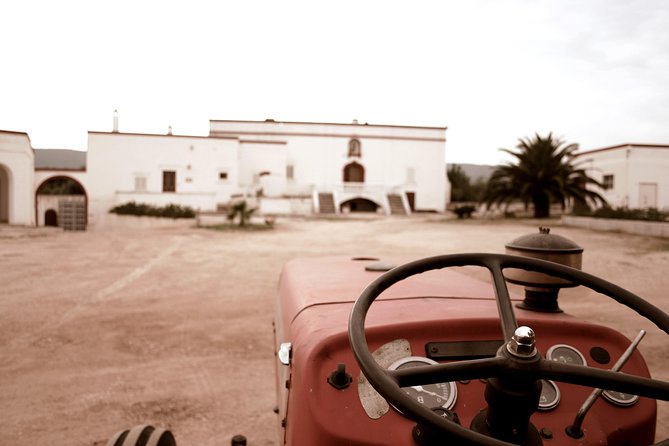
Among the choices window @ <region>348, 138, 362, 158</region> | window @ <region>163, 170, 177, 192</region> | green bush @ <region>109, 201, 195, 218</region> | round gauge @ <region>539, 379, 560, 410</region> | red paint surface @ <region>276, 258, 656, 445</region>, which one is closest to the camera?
red paint surface @ <region>276, 258, 656, 445</region>

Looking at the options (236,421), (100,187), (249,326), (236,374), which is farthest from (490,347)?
(100,187)

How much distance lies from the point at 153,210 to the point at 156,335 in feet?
67.1

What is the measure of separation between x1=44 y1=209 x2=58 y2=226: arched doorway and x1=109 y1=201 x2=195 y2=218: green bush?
673cm

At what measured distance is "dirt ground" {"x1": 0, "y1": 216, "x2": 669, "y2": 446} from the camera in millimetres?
3164

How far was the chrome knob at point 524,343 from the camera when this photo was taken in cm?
97

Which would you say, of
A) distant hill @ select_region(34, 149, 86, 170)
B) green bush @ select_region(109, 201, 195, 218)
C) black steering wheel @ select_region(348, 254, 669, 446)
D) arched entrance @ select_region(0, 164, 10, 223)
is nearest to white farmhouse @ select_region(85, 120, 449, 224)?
green bush @ select_region(109, 201, 195, 218)

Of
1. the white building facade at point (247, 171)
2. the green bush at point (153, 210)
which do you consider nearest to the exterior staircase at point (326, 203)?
the white building facade at point (247, 171)

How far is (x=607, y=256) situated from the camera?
10.3m

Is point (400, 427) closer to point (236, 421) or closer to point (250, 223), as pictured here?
point (236, 421)

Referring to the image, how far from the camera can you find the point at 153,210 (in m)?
24.1

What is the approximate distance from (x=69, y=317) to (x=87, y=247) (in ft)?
25.4

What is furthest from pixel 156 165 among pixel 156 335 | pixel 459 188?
pixel 459 188

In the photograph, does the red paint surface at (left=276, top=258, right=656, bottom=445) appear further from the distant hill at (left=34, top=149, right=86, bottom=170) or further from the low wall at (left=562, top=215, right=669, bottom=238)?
the distant hill at (left=34, top=149, right=86, bottom=170)

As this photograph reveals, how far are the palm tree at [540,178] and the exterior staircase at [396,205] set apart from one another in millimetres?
9937
